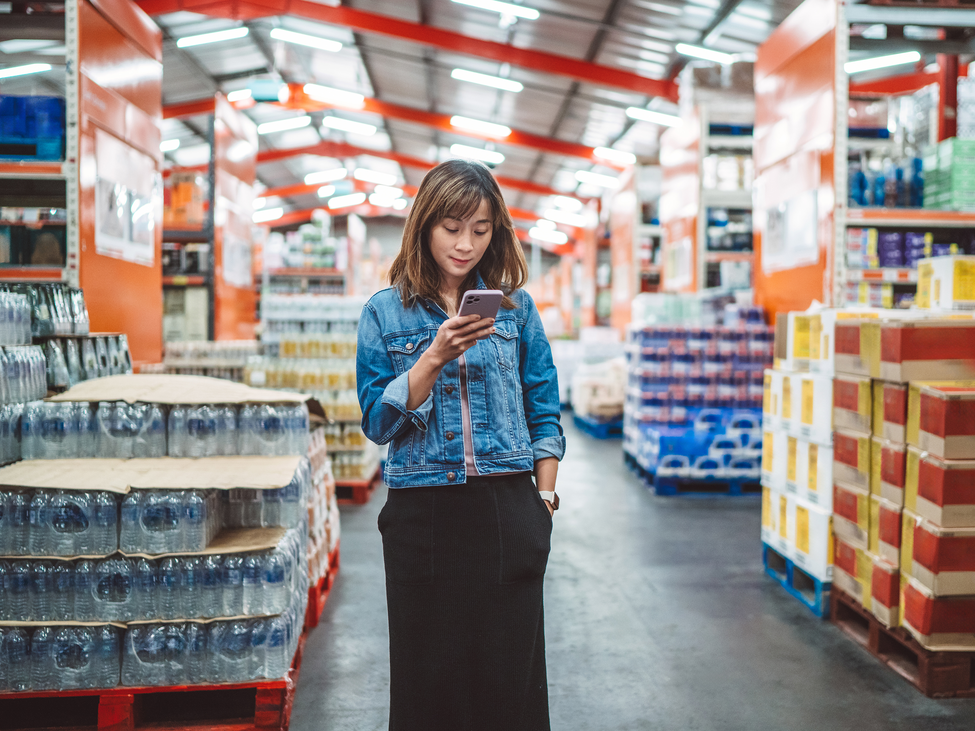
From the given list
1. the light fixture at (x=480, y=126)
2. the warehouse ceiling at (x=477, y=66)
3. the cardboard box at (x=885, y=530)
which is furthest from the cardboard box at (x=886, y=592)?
the light fixture at (x=480, y=126)

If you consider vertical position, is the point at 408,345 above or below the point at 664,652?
above

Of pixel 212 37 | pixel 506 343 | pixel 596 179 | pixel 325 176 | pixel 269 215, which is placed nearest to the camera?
pixel 506 343

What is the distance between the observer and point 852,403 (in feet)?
12.3

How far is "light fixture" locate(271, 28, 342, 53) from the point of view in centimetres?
1342

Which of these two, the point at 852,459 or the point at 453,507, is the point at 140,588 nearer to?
the point at 453,507

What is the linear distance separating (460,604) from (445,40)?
39.4 feet

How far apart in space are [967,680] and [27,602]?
146 inches

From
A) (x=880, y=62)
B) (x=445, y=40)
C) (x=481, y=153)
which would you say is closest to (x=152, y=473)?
(x=445, y=40)

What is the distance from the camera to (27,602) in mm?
2709

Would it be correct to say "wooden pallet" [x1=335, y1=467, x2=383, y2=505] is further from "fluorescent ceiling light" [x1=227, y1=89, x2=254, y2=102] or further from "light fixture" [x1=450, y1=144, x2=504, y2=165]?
"light fixture" [x1=450, y1=144, x2=504, y2=165]

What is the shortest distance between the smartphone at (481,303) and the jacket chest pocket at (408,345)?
230mm

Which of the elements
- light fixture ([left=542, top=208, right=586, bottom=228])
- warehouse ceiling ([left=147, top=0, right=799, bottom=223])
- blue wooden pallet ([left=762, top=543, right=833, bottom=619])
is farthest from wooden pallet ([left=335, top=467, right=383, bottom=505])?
light fixture ([left=542, top=208, right=586, bottom=228])

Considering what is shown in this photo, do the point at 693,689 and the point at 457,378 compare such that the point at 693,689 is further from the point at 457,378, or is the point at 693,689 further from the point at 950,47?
the point at 950,47

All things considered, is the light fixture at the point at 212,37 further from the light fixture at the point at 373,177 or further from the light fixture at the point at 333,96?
the light fixture at the point at 373,177
